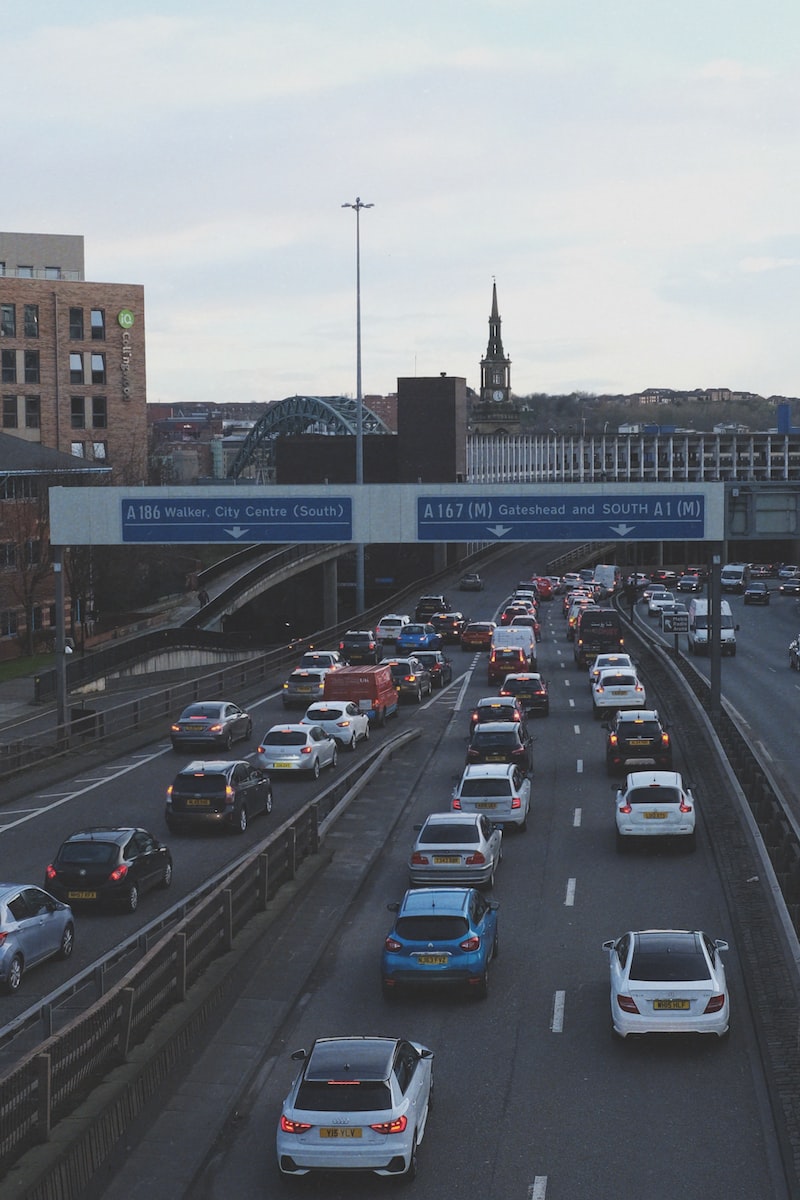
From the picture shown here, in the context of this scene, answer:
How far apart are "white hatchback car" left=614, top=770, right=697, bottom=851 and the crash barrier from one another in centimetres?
627

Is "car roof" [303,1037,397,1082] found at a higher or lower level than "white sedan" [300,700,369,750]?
higher

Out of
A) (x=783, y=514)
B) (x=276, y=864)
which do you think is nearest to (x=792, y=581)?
(x=783, y=514)

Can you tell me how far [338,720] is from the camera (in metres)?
42.4

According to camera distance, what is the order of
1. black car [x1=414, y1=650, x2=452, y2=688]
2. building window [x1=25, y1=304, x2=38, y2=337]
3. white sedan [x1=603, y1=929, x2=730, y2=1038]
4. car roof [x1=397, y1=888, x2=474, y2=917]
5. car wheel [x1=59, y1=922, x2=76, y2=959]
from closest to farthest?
white sedan [x1=603, y1=929, x2=730, y2=1038], car roof [x1=397, y1=888, x2=474, y2=917], car wheel [x1=59, y1=922, x2=76, y2=959], black car [x1=414, y1=650, x2=452, y2=688], building window [x1=25, y1=304, x2=38, y2=337]

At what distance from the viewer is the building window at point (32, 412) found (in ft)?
314

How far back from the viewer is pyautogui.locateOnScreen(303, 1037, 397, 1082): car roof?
46.9ft

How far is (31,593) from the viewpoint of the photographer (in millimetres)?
64750

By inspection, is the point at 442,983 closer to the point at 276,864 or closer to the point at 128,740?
the point at 276,864

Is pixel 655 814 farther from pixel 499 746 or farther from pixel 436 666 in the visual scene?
pixel 436 666

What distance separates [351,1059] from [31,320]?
85.9 meters

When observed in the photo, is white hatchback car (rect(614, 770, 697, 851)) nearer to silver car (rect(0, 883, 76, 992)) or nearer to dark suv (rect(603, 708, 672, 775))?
dark suv (rect(603, 708, 672, 775))

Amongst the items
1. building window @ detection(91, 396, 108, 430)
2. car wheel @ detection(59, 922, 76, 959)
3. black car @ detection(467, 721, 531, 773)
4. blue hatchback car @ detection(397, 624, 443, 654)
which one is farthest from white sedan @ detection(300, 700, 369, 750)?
building window @ detection(91, 396, 108, 430)

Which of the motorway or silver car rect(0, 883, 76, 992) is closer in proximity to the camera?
the motorway

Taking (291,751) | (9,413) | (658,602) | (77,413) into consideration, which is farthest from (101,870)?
(77,413)
